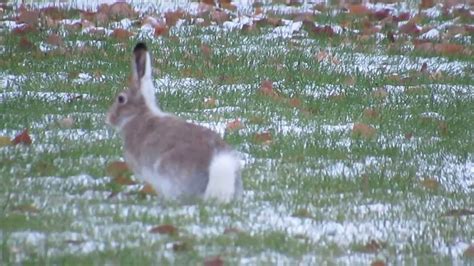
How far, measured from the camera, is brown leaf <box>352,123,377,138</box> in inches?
368

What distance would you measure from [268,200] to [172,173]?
780 millimetres

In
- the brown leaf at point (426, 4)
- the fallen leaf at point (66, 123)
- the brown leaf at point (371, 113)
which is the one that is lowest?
the fallen leaf at point (66, 123)

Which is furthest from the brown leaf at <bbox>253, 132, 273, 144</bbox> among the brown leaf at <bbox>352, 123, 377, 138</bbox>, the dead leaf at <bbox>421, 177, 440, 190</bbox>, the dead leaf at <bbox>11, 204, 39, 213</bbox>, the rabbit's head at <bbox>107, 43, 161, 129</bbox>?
the dead leaf at <bbox>11, 204, 39, 213</bbox>

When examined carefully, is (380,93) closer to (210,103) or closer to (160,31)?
(210,103)

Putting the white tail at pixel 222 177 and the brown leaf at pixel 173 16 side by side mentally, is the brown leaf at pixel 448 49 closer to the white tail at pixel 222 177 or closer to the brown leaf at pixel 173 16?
the brown leaf at pixel 173 16

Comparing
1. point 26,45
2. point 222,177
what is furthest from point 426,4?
point 222,177

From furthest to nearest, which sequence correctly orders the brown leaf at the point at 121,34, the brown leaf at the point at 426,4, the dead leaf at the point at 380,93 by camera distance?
the brown leaf at the point at 426,4, the brown leaf at the point at 121,34, the dead leaf at the point at 380,93

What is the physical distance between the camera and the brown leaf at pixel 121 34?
1262cm

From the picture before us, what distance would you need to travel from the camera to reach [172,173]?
22.7ft

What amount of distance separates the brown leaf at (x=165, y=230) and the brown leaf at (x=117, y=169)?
1.26 m

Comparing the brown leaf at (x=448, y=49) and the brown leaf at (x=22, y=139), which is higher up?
the brown leaf at (x=448, y=49)

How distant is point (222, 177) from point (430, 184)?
1.82 meters

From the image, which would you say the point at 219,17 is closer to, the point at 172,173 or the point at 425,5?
the point at 425,5

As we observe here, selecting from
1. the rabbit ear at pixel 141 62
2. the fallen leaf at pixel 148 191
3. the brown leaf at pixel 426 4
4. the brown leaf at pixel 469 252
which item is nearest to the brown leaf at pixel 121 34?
the brown leaf at pixel 426 4
